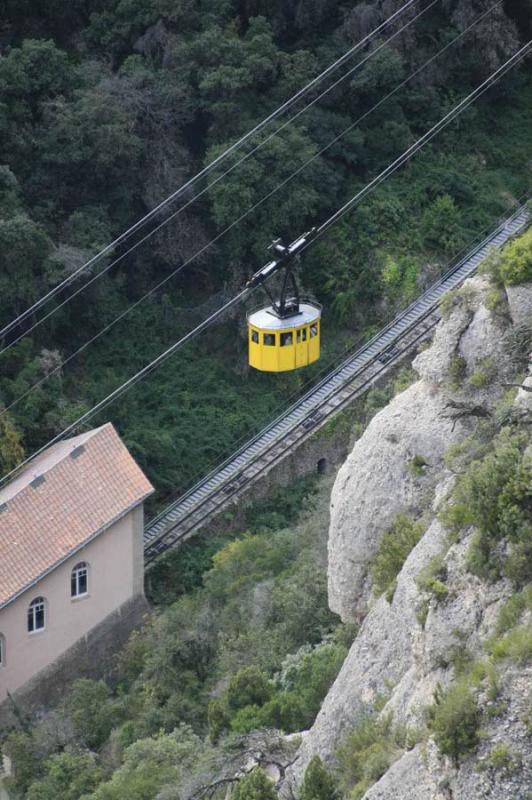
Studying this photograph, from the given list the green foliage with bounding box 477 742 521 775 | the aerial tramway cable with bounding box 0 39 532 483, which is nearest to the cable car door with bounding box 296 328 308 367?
the aerial tramway cable with bounding box 0 39 532 483

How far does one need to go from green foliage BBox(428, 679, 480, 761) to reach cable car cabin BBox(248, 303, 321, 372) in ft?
72.8

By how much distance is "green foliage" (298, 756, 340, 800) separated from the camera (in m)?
27.2

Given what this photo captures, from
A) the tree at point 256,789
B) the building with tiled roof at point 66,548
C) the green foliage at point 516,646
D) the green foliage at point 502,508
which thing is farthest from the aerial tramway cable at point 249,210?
the green foliage at point 516,646

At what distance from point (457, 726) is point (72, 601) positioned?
26.2 m

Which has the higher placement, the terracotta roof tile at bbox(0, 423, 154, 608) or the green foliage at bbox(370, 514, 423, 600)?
the green foliage at bbox(370, 514, 423, 600)

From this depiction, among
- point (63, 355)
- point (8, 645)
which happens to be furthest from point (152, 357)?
point (8, 645)

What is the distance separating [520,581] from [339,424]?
96.1 ft

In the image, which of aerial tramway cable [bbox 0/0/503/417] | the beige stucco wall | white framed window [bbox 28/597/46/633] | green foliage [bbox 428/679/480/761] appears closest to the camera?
green foliage [bbox 428/679/480/761]

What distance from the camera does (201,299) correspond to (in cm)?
6069

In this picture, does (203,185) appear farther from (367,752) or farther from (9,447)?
(367,752)

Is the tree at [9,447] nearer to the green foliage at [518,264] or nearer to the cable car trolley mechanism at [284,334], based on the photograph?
the cable car trolley mechanism at [284,334]

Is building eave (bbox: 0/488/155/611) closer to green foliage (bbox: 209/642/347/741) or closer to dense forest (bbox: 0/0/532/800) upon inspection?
dense forest (bbox: 0/0/532/800)

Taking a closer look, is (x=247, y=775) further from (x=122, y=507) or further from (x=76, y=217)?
(x=76, y=217)

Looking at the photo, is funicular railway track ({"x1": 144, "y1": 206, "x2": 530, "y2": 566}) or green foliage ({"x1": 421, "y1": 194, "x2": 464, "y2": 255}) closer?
funicular railway track ({"x1": 144, "y1": 206, "x2": 530, "y2": 566})
